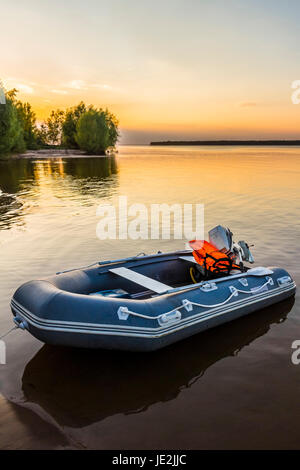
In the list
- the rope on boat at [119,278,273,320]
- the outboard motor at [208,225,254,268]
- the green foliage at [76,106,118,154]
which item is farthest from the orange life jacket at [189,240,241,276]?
the green foliage at [76,106,118,154]

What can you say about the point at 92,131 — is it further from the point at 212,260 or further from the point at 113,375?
the point at 113,375

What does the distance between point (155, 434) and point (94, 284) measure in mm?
2540

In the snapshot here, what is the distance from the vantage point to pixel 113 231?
10938 mm

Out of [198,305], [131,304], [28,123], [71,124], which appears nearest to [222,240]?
[198,305]

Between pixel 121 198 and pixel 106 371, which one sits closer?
pixel 106 371

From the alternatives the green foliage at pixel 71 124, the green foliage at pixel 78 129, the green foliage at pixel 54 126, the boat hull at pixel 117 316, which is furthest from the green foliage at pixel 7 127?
the green foliage at pixel 54 126

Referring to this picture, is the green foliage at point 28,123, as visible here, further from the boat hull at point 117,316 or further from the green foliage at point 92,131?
the boat hull at point 117,316

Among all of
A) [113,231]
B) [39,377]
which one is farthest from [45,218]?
[39,377]

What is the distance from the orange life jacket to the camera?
20.5ft

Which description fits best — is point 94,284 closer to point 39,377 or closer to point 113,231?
point 39,377

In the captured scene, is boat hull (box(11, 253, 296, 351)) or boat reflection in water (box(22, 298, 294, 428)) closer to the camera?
boat reflection in water (box(22, 298, 294, 428))

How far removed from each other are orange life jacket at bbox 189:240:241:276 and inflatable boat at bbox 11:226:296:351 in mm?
194

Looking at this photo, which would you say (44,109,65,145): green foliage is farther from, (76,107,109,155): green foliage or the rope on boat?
the rope on boat

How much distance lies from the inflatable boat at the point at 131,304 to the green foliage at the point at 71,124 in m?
71.5
